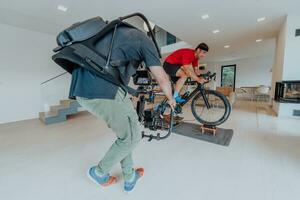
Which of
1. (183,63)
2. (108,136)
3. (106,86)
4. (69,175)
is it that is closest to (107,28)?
(106,86)

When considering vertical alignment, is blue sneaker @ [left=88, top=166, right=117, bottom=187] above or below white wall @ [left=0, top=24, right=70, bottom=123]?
below

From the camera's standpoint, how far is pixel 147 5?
3123mm

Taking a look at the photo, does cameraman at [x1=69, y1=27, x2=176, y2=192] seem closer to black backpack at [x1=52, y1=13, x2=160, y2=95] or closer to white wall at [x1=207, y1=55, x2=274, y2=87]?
black backpack at [x1=52, y1=13, x2=160, y2=95]

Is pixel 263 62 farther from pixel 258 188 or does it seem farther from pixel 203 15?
→ pixel 258 188

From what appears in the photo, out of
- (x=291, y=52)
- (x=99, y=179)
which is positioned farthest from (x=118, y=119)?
(x=291, y=52)

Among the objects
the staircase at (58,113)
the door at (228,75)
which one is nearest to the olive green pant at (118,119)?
the staircase at (58,113)

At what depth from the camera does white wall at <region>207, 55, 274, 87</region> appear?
30.0 feet

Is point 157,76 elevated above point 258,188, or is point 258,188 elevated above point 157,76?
point 157,76

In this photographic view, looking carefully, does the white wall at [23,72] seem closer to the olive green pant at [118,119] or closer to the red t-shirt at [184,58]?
the red t-shirt at [184,58]

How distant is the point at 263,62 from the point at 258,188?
A: 10.6 metres

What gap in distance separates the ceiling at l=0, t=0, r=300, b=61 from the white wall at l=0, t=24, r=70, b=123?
33 cm

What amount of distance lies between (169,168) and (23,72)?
478 cm

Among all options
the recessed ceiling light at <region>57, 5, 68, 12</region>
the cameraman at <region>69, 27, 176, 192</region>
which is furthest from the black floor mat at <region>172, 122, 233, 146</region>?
the recessed ceiling light at <region>57, 5, 68, 12</region>

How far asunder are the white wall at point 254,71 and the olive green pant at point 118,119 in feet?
36.3
